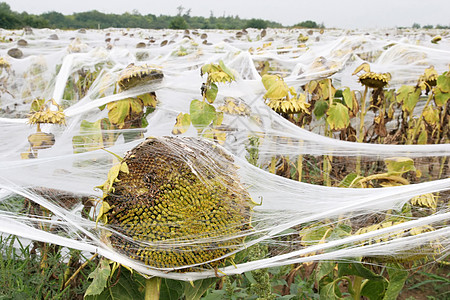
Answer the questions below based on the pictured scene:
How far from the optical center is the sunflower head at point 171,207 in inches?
35.9

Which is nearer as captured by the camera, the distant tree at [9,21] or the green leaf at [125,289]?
the green leaf at [125,289]

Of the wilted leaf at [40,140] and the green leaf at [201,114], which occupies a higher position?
the green leaf at [201,114]

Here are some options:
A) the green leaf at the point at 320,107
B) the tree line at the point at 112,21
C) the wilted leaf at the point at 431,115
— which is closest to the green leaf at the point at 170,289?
the green leaf at the point at 320,107

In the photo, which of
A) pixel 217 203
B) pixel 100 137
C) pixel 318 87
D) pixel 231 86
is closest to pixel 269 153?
pixel 231 86

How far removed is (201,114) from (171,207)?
120 centimetres

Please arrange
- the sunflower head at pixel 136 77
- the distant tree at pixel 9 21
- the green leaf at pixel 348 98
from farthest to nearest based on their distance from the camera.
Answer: the distant tree at pixel 9 21
the green leaf at pixel 348 98
the sunflower head at pixel 136 77

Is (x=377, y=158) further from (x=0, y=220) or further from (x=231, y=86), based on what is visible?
Result: (x=0, y=220)

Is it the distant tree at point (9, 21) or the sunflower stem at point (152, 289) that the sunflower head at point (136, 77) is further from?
the distant tree at point (9, 21)

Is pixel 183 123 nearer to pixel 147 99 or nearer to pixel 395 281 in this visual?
pixel 147 99

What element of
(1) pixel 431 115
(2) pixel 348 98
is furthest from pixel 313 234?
(1) pixel 431 115

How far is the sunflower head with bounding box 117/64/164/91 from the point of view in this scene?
1926mm

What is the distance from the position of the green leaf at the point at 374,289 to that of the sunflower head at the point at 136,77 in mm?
1288

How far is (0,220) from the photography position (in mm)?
1061

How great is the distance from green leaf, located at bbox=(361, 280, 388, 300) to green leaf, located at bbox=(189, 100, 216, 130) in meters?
1.00
